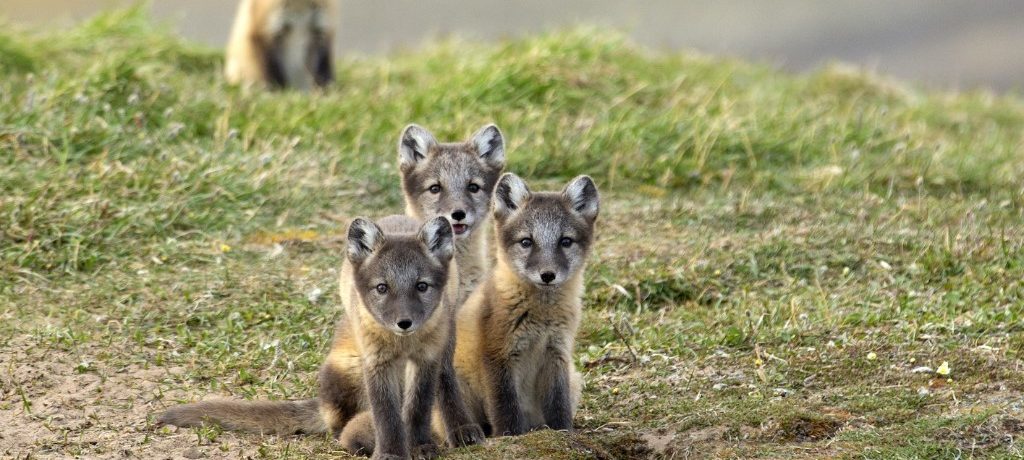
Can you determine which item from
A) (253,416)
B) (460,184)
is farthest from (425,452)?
(460,184)

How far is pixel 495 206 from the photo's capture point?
580cm

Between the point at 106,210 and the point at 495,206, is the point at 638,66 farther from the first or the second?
the point at 495,206

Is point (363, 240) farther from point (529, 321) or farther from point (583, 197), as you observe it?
point (583, 197)

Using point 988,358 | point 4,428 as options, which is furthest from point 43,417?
point 988,358

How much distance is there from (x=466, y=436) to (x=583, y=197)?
1.25m

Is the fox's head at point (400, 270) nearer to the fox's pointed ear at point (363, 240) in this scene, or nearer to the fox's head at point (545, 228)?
the fox's pointed ear at point (363, 240)

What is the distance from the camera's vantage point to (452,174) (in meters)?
6.66

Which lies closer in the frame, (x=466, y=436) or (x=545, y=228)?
(x=466, y=436)

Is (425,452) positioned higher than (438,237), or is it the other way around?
(438,237)

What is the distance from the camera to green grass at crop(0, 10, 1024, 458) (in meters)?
5.32

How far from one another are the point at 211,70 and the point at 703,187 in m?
5.83

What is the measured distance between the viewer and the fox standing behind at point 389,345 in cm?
490

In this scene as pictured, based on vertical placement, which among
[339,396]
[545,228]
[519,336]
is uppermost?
[545,228]

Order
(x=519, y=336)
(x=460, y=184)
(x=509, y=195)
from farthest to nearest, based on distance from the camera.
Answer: (x=460, y=184)
(x=509, y=195)
(x=519, y=336)
